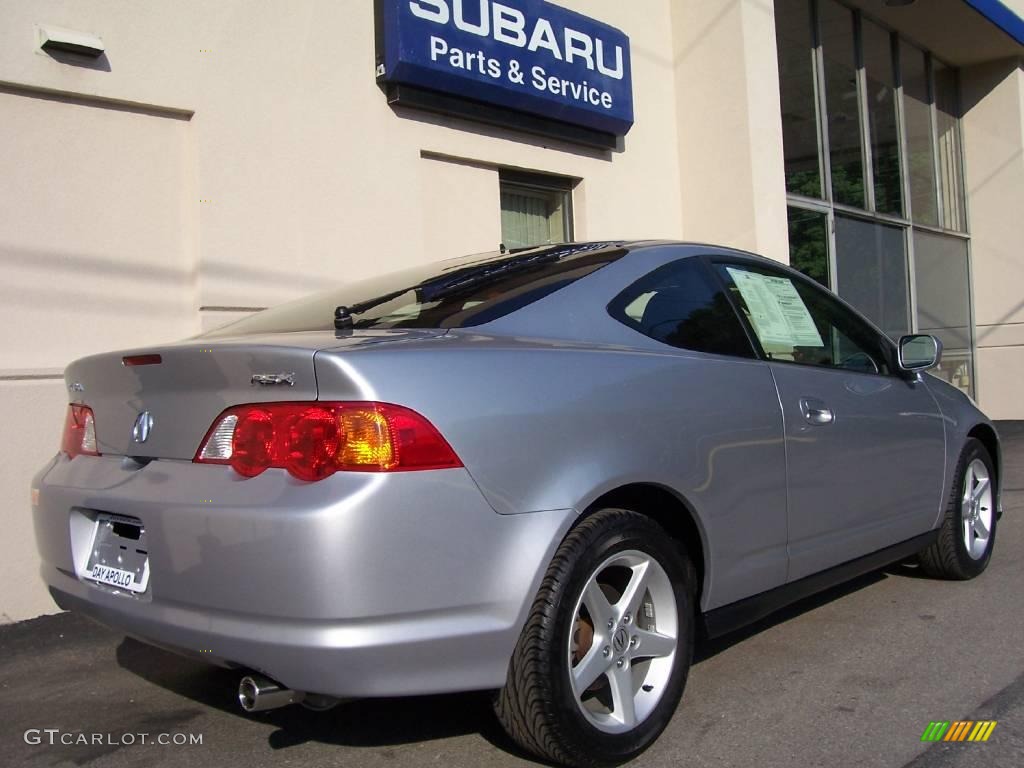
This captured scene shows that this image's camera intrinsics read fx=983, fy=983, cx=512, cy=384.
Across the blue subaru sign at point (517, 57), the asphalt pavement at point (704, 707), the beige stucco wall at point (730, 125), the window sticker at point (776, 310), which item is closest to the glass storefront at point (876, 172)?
the beige stucco wall at point (730, 125)

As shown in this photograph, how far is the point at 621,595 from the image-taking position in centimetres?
288

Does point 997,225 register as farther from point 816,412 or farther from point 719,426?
point 719,426

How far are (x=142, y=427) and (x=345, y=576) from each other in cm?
90

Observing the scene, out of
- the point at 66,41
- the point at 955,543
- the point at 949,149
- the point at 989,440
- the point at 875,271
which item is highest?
the point at 949,149

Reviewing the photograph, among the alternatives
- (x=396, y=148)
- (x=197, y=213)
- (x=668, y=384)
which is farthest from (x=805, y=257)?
(x=668, y=384)

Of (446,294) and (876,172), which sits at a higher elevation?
(876,172)

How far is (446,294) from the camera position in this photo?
10.4 feet

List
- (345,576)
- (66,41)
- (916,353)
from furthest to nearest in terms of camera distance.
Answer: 1. (66,41)
2. (916,353)
3. (345,576)

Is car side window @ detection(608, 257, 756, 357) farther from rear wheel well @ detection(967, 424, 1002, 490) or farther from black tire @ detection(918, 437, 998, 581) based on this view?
rear wheel well @ detection(967, 424, 1002, 490)

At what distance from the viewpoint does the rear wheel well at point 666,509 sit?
2859 mm

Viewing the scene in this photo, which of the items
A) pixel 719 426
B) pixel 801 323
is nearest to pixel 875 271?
pixel 801 323

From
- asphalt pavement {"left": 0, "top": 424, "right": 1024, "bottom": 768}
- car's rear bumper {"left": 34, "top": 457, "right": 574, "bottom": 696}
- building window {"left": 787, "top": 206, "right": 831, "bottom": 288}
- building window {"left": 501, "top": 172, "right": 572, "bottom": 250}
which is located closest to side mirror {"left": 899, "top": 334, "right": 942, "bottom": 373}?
asphalt pavement {"left": 0, "top": 424, "right": 1024, "bottom": 768}

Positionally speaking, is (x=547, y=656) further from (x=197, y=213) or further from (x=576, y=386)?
(x=197, y=213)

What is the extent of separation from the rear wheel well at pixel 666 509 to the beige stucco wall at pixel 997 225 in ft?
42.3
